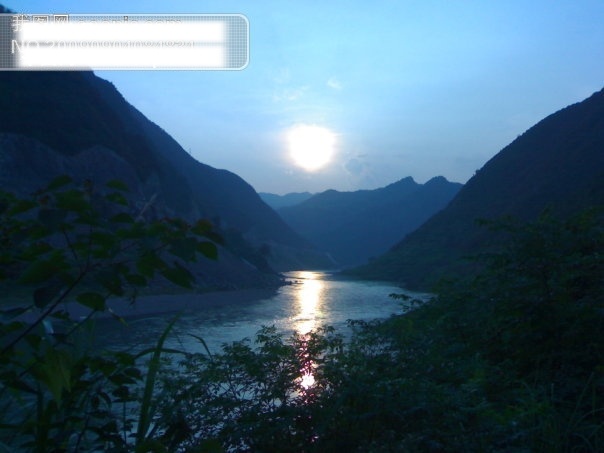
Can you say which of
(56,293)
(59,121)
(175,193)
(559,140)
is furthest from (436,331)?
(559,140)

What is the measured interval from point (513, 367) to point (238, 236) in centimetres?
5927

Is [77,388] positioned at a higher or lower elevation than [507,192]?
lower

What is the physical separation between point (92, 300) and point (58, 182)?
34 centimetres

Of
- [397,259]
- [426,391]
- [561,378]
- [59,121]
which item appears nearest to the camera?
[426,391]

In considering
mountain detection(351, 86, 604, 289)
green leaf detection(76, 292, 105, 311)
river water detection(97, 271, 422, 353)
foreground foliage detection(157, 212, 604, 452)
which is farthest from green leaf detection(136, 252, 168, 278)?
mountain detection(351, 86, 604, 289)

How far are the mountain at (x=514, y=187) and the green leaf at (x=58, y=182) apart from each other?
47.4 meters

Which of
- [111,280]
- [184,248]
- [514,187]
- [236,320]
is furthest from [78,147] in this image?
[514,187]

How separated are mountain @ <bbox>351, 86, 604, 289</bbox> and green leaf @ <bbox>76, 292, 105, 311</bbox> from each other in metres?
47.4

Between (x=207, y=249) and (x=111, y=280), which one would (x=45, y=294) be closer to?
(x=111, y=280)

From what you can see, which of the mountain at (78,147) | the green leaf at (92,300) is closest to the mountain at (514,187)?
the mountain at (78,147)

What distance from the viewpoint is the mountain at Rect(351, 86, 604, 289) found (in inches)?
2378

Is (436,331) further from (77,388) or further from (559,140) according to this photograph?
(559,140)

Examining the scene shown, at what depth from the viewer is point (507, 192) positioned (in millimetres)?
73875

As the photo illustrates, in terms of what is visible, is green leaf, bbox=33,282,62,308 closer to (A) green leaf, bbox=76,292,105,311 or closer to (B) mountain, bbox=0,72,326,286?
→ (A) green leaf, bbox=76,292,105,311
